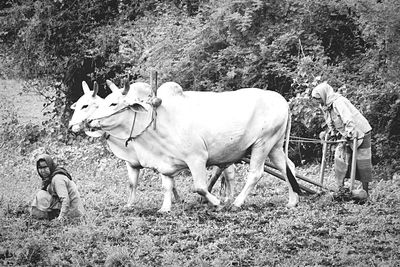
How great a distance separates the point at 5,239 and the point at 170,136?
2.71m

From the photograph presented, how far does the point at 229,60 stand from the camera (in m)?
Result: 15.9

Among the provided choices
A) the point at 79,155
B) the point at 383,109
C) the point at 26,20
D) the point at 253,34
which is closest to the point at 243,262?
the point at 383,109

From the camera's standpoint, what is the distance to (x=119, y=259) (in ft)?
25.1

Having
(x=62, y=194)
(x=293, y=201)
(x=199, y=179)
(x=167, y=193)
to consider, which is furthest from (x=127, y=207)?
(x=293, y=201)

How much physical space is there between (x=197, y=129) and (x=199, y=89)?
6.07 metres

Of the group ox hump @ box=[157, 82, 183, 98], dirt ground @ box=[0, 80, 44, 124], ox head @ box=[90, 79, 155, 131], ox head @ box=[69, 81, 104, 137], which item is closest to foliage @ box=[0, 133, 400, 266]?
ox head @ box=[69, 81, 104, 137]

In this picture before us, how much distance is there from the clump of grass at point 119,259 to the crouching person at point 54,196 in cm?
191

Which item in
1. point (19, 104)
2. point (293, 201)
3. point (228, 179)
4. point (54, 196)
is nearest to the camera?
point (54, 196)

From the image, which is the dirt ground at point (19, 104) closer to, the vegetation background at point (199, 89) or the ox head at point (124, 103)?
the vegetation background at point (199, 89)

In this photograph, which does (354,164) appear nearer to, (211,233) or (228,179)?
(228,179)

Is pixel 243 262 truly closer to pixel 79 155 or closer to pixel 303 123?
pixel 303 123

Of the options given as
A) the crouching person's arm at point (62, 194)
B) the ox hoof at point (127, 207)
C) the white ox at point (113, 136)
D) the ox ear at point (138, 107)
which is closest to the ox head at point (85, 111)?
the white ox at point (113, 136)

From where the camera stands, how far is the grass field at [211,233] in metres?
7.71

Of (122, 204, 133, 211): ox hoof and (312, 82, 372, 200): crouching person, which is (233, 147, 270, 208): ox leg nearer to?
(312, 82, 372, 200): crouching person
